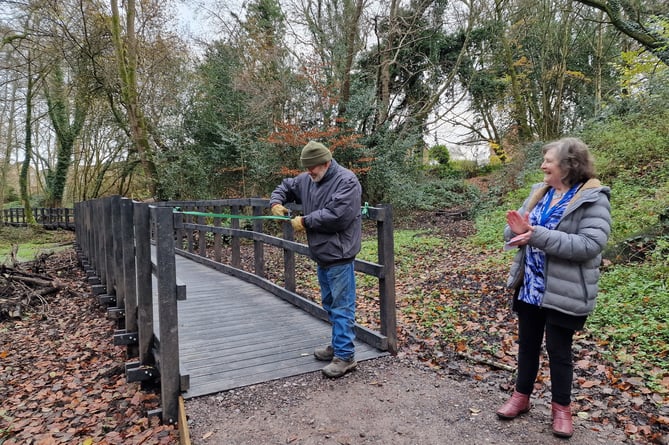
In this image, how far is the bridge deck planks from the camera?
11.1 ft

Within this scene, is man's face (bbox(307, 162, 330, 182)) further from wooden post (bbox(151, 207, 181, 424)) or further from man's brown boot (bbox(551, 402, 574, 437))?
man's brown boot (bbox(551, 402, 574, 437))

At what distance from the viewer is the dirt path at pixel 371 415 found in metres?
2.58

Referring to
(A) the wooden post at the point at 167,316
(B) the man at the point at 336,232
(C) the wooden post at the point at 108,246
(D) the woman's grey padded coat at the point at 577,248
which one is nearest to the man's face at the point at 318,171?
(B) the man at the point at 336,232

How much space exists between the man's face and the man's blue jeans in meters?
0.72

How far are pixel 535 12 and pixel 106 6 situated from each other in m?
14.0

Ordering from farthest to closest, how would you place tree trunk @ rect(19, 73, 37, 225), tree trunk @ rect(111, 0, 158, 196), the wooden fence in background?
the wooden fence in background, tree trunk @ rect(19, 73, 37, 225), tree trunk @ rect(111, 0, 158, 196)

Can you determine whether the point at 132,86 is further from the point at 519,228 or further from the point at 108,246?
the point at 519,228

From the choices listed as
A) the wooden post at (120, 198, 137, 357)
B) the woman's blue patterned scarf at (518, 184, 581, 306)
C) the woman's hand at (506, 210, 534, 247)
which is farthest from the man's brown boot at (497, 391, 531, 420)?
the wooden post at (120, 198, 137, 357)

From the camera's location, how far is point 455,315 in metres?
5.29

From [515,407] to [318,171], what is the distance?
212cm

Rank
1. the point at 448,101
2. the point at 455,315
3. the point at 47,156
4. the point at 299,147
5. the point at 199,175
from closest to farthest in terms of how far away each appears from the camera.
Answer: the point at 455,315, the point at 299,147, the point at 199,175, the point at 448,101, the point at 47,156

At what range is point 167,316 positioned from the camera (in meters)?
3.13

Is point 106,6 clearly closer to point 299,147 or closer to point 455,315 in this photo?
point 299,147

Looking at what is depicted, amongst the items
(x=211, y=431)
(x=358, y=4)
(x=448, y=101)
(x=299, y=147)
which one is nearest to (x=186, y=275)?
(x=211, y=431)
